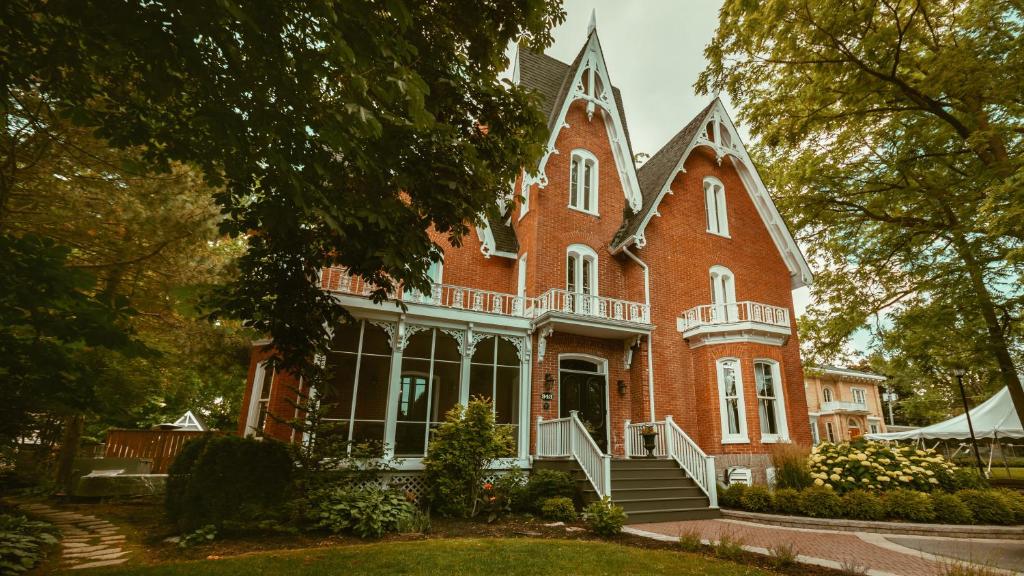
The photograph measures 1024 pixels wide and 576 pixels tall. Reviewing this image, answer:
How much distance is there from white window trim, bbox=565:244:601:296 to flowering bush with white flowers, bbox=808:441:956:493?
7.24 m

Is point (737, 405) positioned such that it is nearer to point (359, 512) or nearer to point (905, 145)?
point (905, 145)

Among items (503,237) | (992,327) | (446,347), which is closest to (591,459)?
(446,347)

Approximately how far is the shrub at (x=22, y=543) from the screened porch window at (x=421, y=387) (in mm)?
7605

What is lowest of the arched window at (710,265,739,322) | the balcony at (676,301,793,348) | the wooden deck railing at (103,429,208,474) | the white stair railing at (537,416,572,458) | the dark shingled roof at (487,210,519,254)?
the wooden deck railing at (103,429,208,474)

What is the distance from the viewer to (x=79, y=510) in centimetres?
1069

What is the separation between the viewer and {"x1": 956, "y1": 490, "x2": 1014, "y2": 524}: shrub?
30.0ft

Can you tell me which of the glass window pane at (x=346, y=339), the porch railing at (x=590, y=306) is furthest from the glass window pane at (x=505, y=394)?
the glass window pane at (x=346, y=339)

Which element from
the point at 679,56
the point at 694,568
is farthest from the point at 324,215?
the point at 679,56

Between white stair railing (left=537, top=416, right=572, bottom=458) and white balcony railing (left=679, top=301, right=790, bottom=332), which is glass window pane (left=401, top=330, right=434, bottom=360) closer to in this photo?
white stair railing (left=537, top=416, right=572, bottom=458)

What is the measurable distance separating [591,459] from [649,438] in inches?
106

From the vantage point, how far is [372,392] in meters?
14.3

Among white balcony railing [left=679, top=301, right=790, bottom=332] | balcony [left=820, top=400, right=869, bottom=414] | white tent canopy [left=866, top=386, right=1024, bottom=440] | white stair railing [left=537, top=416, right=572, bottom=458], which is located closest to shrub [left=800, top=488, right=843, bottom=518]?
white balcony railing [left=679, top=301, right=790, bottom=332]

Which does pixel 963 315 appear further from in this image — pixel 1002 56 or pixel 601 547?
pixel 601 547

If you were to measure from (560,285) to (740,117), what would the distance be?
20.9 feet
